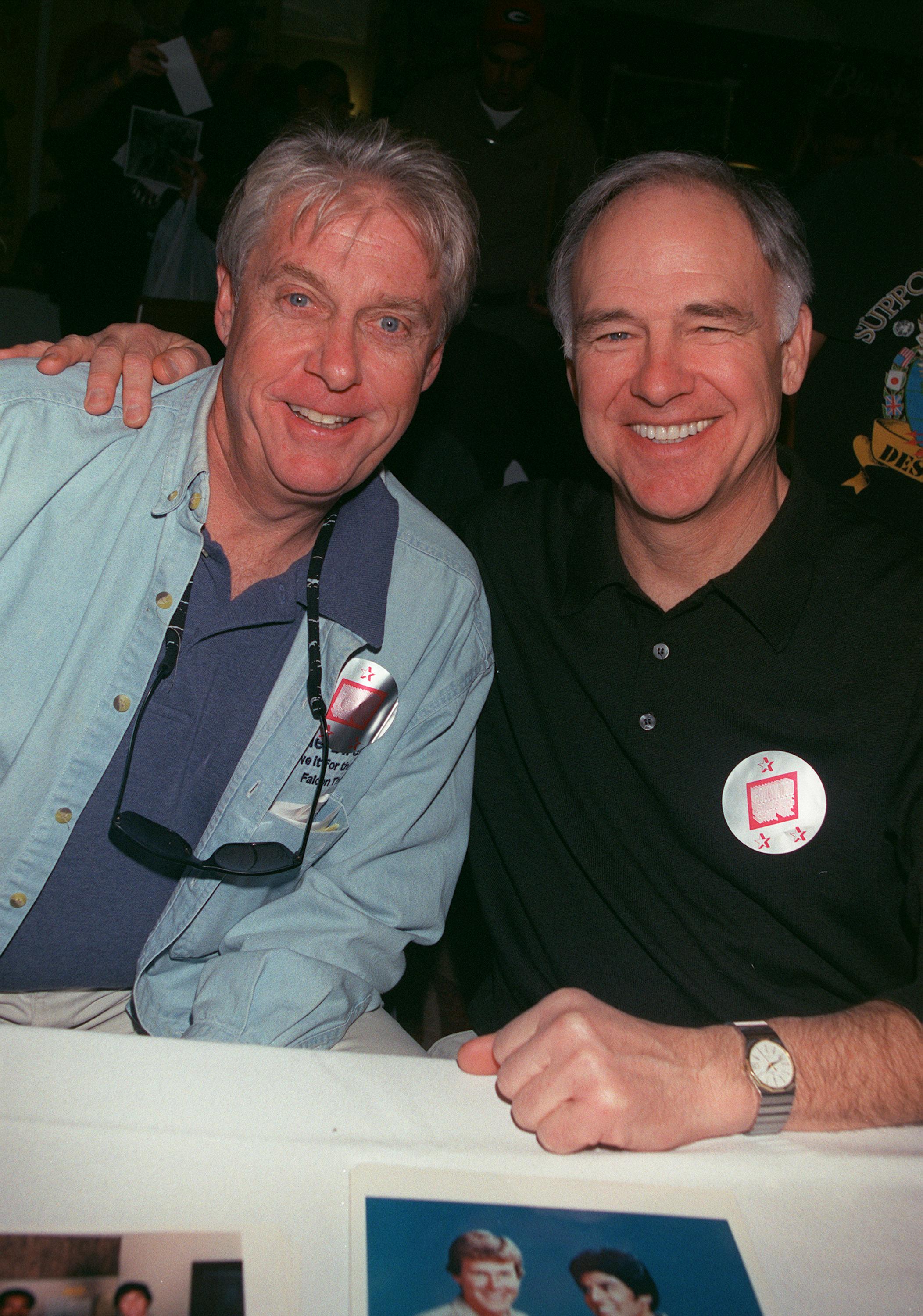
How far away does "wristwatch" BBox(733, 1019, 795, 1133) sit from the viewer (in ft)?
3.69

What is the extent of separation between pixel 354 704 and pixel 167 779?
0.32 m

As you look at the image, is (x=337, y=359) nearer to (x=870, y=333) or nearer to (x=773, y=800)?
(x=773, y=800)

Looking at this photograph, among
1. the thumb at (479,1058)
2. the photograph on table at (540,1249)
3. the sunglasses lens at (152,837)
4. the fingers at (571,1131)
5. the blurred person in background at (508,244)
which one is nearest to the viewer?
the photograph on table at (540,1249)

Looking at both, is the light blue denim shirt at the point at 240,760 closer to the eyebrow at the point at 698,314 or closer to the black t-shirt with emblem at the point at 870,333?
the eyebrow at the point at 698,314

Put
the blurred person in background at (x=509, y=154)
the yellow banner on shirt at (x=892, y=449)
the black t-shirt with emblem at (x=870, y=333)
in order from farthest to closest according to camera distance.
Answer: the blurred person in background at (x=509, y=154), the yellow banner on shirt at (x=892, y=449), the black t-shirt with emblem at (x=870, y=333)

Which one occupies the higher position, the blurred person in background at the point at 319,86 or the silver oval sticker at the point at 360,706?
the blurred person in background at the point at 319,86

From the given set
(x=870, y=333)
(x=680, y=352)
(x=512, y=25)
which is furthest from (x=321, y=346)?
(x=512, y=25)

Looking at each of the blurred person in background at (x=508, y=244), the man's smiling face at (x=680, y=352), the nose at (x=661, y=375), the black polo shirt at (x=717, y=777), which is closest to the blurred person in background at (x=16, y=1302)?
the black polo shirt at (x=717, y=777)

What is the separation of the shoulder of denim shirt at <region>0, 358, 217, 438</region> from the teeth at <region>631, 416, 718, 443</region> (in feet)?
2.50

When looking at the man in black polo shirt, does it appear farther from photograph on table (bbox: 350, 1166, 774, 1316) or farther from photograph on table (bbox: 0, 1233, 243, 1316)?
photograph on table (bbox: 0, 1233, 243, 1316)

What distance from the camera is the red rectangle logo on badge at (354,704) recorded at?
5.33 ft

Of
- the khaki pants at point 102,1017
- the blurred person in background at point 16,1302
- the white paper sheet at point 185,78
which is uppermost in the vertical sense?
the white paper sheet at point 185,78

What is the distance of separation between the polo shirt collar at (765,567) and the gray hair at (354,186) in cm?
50

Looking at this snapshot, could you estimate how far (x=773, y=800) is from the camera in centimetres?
153
